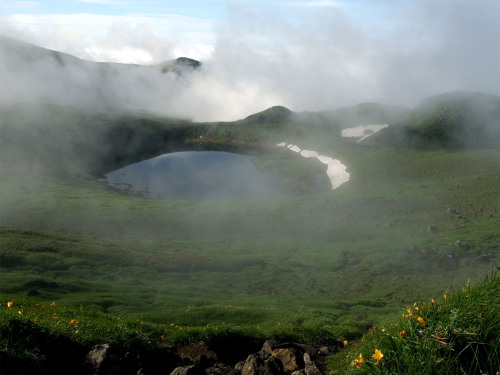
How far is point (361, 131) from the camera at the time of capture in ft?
606

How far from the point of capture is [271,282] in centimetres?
7081

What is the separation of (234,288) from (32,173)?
9132 cm

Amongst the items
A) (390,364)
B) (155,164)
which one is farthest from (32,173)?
(390,364)

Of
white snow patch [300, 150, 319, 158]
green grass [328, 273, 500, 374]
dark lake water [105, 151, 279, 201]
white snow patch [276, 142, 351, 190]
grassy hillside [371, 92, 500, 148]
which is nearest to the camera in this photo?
green grass [328, 273, 500, 374]

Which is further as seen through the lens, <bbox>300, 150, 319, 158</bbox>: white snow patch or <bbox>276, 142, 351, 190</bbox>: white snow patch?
<bbox>300, 150, 319, 158</bbox>: white snow patch

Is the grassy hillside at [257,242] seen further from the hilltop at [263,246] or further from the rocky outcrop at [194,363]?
the rocky outcrop at [194,363]

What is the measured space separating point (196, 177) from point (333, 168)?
48216mm

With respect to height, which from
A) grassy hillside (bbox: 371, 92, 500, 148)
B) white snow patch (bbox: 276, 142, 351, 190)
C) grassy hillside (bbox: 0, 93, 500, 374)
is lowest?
grassy hillside (bbox: 0, 93, 500, 374)

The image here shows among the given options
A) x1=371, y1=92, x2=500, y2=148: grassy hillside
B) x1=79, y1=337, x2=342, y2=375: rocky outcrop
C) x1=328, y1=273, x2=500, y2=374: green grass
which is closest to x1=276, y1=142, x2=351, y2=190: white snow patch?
x1=371, y1=92, x2=500, y2=148: grassy hillside

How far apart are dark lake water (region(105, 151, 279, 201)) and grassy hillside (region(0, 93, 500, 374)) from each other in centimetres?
809

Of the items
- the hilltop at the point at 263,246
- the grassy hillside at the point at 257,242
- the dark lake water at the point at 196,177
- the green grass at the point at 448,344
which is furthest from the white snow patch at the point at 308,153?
the green grass at the point at 448,344

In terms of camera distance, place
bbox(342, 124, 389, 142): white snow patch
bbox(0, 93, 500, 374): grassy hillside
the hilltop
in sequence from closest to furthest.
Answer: the hilltop, bbox(0, 93, 500, 374): grassy hillside, bbox(342, 124, 389, 142): white snow patch

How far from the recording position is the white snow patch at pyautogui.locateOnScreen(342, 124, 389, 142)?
180500 millimetres

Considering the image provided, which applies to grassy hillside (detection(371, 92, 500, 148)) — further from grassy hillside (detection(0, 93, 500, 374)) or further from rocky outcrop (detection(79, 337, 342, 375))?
rocky outcrop (detection(79, 337, 342, 375))
